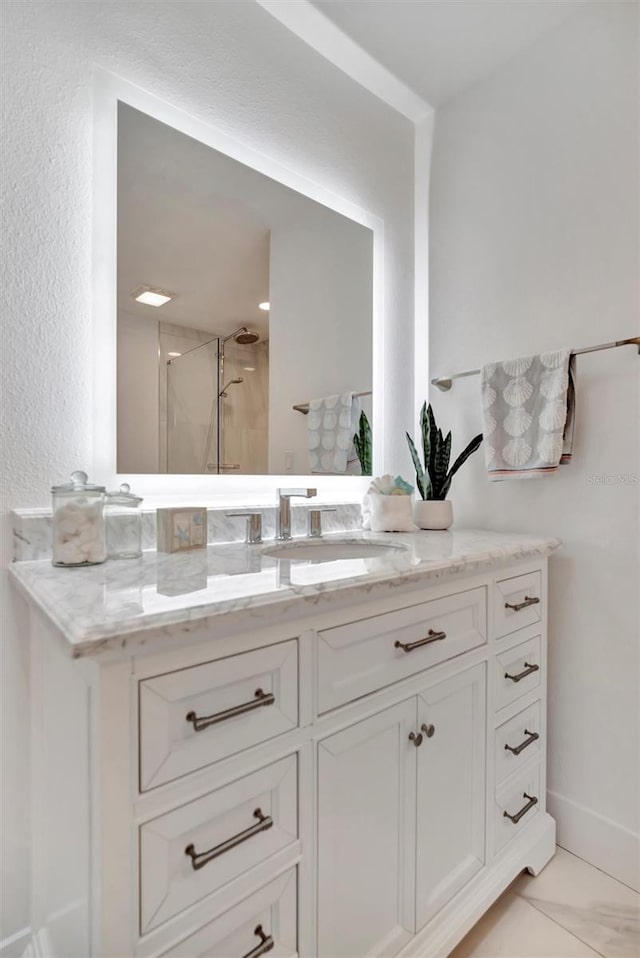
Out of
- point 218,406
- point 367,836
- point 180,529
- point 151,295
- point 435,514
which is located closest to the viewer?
point 367,836

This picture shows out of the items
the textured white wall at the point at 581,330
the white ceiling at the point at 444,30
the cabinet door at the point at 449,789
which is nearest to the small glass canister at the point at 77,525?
the cabinet door at the point at 449,789

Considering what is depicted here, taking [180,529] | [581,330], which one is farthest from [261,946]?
[581,330]

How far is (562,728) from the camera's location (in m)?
1.49

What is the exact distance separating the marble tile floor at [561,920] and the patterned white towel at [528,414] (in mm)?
1106

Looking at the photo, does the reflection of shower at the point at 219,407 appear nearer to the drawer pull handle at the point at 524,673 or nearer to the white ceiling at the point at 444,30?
the drawer pull handle at the point at 524,673

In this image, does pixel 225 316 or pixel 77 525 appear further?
pixel 225 316

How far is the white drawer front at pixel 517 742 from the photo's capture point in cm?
123

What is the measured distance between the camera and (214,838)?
685 millimetres

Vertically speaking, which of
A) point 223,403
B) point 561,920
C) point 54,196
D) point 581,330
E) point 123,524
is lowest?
point 561,920

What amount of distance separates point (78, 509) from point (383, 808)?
0.81 m

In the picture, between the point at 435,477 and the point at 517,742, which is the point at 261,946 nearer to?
the point at 517,742

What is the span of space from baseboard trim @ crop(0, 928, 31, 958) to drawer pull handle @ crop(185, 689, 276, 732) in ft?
2.72

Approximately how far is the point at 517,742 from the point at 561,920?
40 cm

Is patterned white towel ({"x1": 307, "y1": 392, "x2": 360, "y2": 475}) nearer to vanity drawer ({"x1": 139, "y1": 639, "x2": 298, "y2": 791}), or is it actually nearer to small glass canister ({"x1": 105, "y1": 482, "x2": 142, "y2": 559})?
small glass canister ({"x1": 105, "y1": 482, "x2": 142, "y2": 559})
